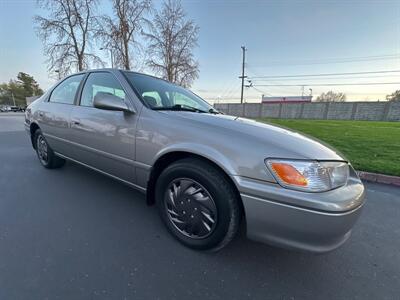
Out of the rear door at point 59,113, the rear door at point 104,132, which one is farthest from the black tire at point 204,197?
the rear door at point 59,113

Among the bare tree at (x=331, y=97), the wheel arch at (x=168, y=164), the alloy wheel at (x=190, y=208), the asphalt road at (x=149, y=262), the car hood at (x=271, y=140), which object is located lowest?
the asphalt road at (x=149, y=262)

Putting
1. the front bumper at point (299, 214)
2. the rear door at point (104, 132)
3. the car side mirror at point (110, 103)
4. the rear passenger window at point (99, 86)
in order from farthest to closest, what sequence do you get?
the rear passenger window at point (99, 86) → the rear door at point (104, 132) → the car side mirror at point (110, 103) → the front bumper at point (299, 214)

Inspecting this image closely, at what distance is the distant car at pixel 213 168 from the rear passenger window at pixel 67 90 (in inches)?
13.3

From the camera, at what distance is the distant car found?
1442 mm

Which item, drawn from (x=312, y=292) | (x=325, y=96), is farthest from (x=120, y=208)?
(x=325, y=96)

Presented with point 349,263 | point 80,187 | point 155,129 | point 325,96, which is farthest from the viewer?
point 325,96

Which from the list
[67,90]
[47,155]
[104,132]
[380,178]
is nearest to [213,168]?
[104,132]

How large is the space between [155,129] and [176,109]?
1.44 feet

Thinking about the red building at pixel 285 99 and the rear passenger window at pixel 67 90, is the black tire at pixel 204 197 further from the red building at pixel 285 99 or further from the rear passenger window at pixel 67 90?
the red building at pixel 285 99

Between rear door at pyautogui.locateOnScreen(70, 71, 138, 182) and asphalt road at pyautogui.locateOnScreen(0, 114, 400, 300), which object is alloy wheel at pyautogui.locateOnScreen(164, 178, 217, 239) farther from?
rear door at pyautogui.locateOnScreen(70, 71, 138, 182)

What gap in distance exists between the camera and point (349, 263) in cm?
187

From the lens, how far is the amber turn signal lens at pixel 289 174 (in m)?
1.44

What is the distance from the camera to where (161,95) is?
8.49 feet

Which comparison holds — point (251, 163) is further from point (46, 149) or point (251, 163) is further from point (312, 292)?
point (46, 149)
